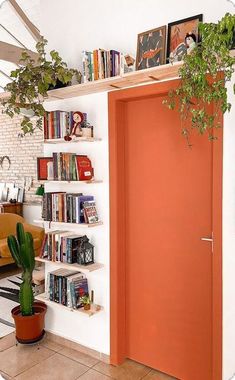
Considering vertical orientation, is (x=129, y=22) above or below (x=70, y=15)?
below

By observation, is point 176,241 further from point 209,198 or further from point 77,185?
point 77,185

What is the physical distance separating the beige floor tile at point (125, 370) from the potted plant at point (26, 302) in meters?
0.67

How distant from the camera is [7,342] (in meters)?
3.25

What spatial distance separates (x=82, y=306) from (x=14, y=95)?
73.2 inches

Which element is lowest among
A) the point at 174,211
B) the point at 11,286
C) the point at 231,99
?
the point at 11,286

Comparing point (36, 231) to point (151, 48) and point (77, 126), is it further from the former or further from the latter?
point (151, 48)

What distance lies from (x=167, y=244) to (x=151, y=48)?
149 centimetres

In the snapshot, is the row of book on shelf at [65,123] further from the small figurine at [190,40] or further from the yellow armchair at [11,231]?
the yellow armchair at [11,231]

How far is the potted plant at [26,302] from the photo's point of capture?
10.0 ft

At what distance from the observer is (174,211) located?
2.62 meters

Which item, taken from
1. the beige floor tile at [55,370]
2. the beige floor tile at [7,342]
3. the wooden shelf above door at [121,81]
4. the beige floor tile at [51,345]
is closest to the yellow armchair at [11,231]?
the beige floor tile at [7,342]

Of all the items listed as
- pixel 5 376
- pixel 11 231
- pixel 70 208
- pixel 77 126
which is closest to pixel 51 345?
pixel 5 376

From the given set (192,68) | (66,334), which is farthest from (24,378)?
(192,68)

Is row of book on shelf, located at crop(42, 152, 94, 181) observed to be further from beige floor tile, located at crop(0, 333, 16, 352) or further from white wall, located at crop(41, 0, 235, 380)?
beige floor tile, located at crop(0, 333, 16, 352)
